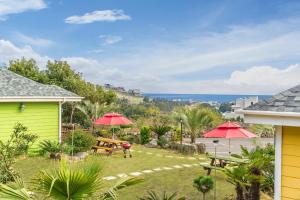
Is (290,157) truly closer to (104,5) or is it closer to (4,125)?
(4,125)

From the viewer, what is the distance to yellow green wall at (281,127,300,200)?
7164mm

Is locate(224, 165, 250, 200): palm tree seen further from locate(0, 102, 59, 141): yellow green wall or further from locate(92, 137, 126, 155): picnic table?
locate(0, 102, 59, 141): yellow green wall

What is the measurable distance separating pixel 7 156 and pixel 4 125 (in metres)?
6.13

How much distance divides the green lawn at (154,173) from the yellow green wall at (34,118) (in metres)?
1.63

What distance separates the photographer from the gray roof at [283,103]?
22.9 ft

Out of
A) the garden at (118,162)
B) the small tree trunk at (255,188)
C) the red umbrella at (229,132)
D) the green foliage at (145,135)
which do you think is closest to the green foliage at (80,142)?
the garden at (118,162)

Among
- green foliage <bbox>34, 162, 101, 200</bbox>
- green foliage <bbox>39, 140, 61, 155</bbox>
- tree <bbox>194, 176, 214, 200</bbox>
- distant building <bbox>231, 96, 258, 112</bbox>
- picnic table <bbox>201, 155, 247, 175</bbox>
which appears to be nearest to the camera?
green foliage <bbox>34, 162, 101, 200</bbox>

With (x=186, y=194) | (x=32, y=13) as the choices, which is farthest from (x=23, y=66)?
(x=186, y=194)

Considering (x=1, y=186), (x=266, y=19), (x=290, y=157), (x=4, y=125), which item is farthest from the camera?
(x=266, y=19)

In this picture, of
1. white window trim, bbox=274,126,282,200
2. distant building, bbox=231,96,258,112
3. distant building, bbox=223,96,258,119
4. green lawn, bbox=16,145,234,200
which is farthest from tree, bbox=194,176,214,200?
white window trim, bbox=274,126,282,200

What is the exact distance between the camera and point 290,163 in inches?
286

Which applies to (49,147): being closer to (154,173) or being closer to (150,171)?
(150,171)

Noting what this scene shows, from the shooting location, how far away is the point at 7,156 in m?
12.8

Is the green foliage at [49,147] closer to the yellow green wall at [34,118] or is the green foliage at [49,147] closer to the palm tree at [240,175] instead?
the yellow green wall at [34,118]
